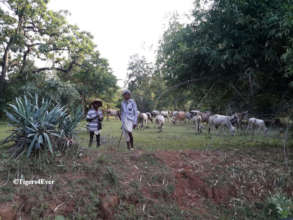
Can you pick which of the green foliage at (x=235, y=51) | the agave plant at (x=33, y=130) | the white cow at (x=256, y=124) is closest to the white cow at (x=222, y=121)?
the white cow at (x=256, y=124)

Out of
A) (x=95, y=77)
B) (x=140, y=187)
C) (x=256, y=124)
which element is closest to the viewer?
(x=140, y=187)

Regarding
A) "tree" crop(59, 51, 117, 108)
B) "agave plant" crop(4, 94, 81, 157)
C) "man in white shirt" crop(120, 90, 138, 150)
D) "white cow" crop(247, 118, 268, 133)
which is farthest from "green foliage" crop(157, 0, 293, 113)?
"tree" crop(59, 51, 117, 108)

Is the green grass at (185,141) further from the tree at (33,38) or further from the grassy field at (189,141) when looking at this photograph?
the tree at (33,38)

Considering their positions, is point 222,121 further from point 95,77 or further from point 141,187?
point 95,77

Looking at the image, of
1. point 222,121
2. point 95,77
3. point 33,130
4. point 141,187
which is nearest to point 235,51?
point 141,187

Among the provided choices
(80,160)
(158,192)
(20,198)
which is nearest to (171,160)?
(158,192)

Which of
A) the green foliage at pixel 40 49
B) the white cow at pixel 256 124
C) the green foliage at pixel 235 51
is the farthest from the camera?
the green foliage at pixel 40 49

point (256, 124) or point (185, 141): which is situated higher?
point (256, 124)

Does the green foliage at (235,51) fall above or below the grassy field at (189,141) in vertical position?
above

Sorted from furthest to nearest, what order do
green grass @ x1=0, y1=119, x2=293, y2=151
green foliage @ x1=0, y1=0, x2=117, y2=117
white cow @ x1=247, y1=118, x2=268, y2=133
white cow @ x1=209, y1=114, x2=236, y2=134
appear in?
1. green foliage @ x1=0, y1=0, x2=117, y2=117
2. white cow @ x1=247, y1=118, x2=268, y2=133
3. white cow @ x1=209, y1=114, x2=236, y2=134
4. green grass @ x1=0, y1=119, x2=293, y2=151

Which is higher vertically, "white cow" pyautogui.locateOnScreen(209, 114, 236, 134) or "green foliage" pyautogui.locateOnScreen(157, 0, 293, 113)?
"green foliage" pyautogui.locateOnScreen(157, 0, 293, 113)

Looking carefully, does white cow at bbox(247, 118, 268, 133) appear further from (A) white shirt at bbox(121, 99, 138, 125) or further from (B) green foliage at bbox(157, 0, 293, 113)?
(A) white shirt at bbox(121, 99, 138, 125)

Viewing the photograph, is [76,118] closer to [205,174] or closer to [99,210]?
[99,210]

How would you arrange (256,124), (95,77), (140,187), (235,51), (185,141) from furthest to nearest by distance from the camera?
(95,77), (256,124), (185,141), (235,51), (140,187)
